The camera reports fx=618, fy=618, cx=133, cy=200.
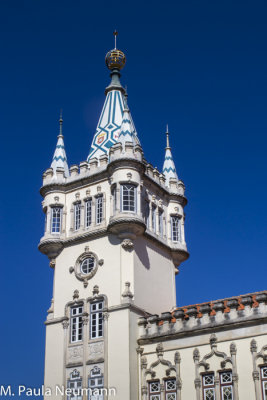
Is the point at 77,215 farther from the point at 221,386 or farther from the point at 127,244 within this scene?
the point at 221,386

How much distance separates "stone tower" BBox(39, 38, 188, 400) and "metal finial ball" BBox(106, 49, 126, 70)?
16.9ft

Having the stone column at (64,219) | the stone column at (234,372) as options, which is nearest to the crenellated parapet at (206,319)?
the stone column at (234,372)

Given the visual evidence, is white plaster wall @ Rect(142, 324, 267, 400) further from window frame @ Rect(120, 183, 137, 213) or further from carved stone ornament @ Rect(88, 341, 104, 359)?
window frame @ Rect(120, 183, 137, 213)

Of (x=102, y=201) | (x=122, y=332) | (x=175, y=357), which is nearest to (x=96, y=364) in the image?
(x=122, y=332)

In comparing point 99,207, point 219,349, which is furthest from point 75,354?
point 99,207

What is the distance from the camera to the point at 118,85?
4459 cm

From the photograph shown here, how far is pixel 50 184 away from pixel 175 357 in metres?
14.1

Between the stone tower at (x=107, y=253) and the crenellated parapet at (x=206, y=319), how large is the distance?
1.06m

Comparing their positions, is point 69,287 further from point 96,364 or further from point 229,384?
point 229,384

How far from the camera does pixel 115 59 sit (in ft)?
150

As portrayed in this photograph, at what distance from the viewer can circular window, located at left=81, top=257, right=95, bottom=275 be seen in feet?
120

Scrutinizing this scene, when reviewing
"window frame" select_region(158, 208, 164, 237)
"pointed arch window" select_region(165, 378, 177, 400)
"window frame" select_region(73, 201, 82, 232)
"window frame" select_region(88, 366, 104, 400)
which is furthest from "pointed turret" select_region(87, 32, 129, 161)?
"pointed arch window" select_region(165, 378, 177, 400)

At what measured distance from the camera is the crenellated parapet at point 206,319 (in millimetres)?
30781

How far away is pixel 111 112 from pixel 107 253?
37.5 feet
